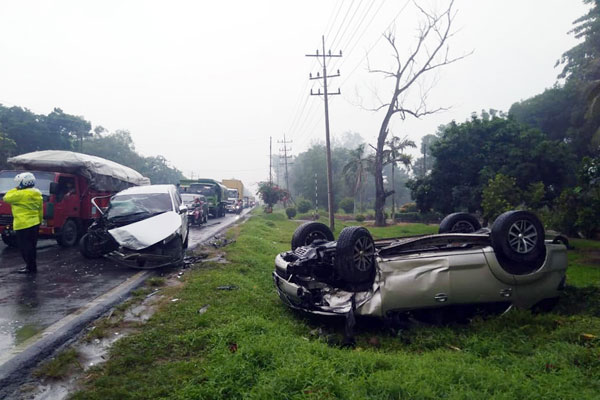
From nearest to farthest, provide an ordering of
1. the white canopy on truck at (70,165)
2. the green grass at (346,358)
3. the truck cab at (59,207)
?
1. the green grass at (346,358)
2. the truck cab at (59,207)
3. the white canopy on truck at (70,165)

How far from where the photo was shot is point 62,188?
12.6m

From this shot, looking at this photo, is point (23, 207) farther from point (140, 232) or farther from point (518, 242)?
point (518, 242)

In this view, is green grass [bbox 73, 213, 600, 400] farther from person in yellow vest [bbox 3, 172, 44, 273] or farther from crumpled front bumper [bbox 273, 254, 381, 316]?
person in yellow vest [bbox 3, 172, 44, 273]

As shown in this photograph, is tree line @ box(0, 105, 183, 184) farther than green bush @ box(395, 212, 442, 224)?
Yes

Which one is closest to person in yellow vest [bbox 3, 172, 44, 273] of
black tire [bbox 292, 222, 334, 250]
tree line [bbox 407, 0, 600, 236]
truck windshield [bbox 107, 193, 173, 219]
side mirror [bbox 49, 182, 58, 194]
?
truck windshield [bbox 107, 193, 173, 219]

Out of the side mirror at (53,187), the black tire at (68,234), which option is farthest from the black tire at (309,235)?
the black tire at (68,234)

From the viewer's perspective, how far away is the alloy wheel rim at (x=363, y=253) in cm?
510

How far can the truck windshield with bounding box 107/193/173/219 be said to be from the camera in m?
10.0

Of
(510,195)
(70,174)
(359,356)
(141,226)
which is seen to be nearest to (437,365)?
(359,356)

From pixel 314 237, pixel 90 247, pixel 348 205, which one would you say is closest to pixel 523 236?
pixel 314 237

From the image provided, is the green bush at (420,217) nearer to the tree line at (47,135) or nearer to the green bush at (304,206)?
the green bush at (304,206)

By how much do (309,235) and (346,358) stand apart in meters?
3.22

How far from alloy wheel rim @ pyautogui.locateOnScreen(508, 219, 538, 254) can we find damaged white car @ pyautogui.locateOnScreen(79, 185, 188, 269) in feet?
20.8

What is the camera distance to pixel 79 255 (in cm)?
1080
